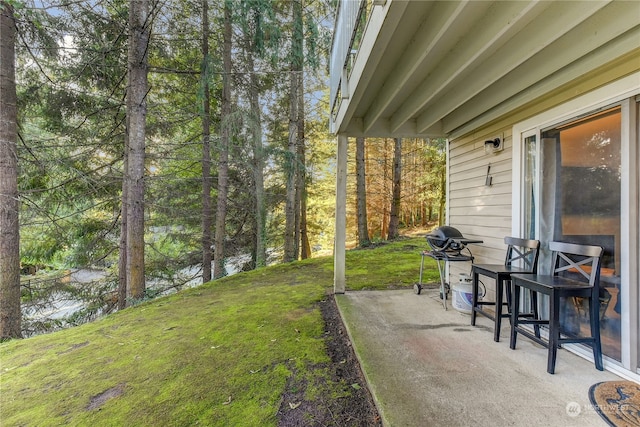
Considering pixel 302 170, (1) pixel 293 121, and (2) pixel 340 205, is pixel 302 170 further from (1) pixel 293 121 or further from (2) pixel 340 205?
(2) pixel 340 205

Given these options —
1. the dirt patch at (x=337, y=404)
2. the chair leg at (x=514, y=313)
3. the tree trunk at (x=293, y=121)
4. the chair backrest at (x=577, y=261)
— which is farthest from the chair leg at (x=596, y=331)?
the tree trunk at (x=293, y=121)

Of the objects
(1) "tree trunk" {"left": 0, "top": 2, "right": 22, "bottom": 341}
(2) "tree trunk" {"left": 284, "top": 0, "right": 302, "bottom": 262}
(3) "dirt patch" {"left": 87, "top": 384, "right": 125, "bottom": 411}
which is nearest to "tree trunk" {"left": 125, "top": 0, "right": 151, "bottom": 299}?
(1) "tree trunk" {"left": 0, "top": 2, "right": 22, "bottom": 341}

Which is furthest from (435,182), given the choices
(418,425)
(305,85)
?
(418,425)

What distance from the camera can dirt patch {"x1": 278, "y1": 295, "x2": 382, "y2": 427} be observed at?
1.68 metres

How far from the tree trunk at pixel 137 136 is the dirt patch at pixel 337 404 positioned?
4043mm

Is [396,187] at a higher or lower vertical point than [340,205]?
higher

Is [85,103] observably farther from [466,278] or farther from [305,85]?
[466,278]

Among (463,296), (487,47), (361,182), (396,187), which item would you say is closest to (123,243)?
(463,296)

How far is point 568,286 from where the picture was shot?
1940 millimetres

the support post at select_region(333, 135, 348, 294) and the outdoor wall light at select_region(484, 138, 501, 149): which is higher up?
the outdoor wall light at select_region(484, 138, 501, 149)

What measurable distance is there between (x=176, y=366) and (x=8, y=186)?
4.50 m

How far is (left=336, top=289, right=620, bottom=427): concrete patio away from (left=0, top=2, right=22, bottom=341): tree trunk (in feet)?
17.4

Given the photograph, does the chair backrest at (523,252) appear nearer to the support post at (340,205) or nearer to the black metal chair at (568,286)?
the black metal chair at (568,286)

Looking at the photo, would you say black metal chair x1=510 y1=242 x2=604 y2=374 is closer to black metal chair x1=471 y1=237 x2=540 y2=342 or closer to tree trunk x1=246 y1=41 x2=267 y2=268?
black metal chair x1=471 y1=237 x2=540 y2=342
